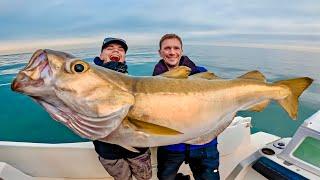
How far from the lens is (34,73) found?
125cm

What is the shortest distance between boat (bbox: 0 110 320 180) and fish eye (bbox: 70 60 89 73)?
2.04 metres

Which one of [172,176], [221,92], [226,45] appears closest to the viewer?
[221,92]

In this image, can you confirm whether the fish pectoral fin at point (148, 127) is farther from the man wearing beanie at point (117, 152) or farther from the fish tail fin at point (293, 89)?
the man wearing beanie at point (117, 152)

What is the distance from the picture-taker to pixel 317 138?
2.82m

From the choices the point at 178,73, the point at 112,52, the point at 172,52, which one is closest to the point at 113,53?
the point at 112,52

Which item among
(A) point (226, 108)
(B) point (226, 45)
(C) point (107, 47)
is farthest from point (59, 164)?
(B) point (226, 45)

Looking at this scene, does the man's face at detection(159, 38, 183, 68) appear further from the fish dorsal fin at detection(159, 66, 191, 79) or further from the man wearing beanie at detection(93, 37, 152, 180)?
the fish dorsal fin at detection(159, 66, 191, 79)

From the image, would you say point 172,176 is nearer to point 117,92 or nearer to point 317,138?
point 317,138

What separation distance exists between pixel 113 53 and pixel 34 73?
1362 mm

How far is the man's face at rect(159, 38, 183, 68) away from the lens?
2.83 metres

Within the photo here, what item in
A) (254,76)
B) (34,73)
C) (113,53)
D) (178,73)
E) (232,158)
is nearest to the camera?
(34,73)

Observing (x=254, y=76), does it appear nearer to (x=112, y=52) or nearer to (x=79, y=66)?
(x=79, y=66)

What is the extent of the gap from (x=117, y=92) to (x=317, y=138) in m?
2.16

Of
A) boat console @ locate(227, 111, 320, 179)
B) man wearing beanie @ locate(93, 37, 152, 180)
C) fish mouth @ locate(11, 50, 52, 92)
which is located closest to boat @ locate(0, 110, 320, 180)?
boat console @ locate(227, 111, 320, 179)
